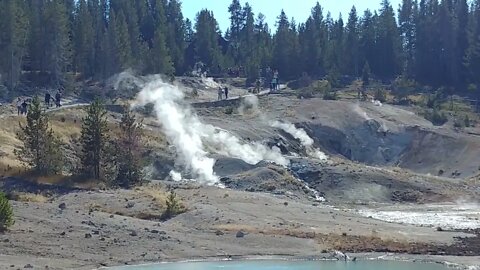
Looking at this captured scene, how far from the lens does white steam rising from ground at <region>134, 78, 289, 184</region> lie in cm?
6981

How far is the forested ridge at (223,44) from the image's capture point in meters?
101

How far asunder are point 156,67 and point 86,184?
5483 centimetres

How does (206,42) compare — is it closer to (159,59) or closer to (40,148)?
(159,59)

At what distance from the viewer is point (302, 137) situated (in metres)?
88.6

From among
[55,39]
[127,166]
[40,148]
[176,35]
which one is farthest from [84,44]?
[40,148]

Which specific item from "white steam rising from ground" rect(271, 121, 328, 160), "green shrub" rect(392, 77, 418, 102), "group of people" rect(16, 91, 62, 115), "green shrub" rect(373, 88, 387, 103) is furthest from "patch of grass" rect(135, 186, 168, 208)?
"green shrub" rect(392, 77, 418, 102)

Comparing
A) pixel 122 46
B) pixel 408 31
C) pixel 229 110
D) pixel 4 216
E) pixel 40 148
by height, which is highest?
pixel 408 31

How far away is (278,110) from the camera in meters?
97.4

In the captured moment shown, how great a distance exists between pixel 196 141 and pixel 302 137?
15804mm

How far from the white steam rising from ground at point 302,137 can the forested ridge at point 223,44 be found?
25081 mm

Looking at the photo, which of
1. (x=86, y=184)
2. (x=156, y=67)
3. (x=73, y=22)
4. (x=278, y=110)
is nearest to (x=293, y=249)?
(x=86, y=184)

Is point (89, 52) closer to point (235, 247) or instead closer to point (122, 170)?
point (122, 170)

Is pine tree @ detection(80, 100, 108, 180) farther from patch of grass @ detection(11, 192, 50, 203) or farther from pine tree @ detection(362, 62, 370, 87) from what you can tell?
pine tree @ detection(362, 62, 370, 87)

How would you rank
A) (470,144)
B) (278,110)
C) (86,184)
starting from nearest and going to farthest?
1. (86,184)
2. (470,144)
3. (278,110)
